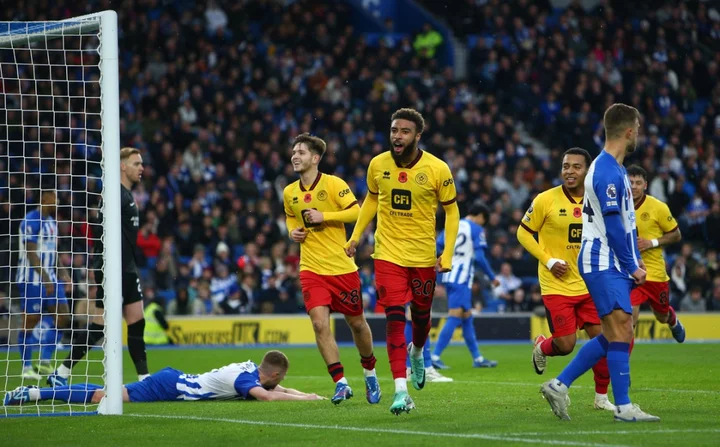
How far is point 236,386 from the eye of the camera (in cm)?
1108

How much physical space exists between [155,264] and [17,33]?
543 inches

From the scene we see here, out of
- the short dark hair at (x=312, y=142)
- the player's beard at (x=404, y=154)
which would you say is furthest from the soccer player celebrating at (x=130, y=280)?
the player's beard at (x=404, y=154)

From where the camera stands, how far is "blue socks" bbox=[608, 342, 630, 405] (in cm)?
820

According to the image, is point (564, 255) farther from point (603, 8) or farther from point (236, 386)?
point (603, 8)

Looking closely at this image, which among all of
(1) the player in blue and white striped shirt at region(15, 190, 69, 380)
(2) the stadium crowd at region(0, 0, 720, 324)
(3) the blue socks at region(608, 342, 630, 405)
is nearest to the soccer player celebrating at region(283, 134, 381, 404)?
(3) the blue socks at region(608, 342, 630, 405)

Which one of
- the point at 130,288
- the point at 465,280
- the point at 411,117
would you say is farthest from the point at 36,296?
the point at 411,117

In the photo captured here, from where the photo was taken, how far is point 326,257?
425 inches

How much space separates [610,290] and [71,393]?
17.5 ft

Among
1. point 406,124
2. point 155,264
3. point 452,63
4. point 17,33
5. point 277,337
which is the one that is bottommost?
point 277,337

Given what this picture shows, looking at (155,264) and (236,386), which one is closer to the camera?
(236,386)

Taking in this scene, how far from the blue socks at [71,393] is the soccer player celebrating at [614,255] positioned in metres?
4.54

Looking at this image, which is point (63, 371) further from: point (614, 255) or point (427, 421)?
point (614, 255)

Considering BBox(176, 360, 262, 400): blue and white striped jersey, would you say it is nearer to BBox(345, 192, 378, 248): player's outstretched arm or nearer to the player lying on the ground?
the player lying on the ground

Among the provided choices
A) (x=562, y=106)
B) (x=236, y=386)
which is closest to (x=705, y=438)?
(x=236, y=386)
